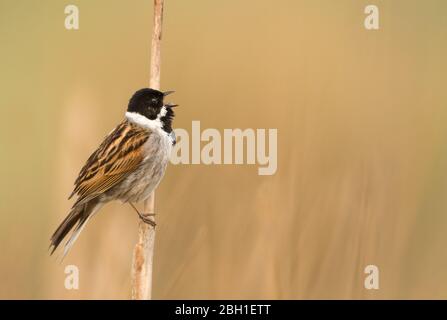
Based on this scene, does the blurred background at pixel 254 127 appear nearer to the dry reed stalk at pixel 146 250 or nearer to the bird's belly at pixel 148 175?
the bird's belly at pixel 148 175

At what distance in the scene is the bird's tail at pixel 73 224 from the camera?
3922 mm

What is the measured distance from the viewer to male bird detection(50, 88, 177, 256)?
171 inches

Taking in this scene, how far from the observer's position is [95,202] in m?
4.43

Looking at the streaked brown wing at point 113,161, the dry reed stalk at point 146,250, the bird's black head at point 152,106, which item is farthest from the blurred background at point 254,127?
the dry reed stalk at point 146,250

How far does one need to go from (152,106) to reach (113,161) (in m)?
0.38

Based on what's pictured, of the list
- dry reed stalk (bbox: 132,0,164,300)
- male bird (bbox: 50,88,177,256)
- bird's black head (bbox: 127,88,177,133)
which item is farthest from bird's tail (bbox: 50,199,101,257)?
bird's black head (bbox: 127,88,177,133)

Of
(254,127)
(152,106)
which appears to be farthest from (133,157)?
(254,127)

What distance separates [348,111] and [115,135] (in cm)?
190

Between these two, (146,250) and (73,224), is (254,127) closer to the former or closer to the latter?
(73,224)

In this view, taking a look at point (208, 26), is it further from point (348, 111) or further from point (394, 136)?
point (394, 136)

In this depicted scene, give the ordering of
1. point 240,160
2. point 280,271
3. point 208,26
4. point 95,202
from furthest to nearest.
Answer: point 208,26, point 240,160, point 95,202, point 280,271

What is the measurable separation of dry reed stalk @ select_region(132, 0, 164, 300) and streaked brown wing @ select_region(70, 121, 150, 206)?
25.7 inches
